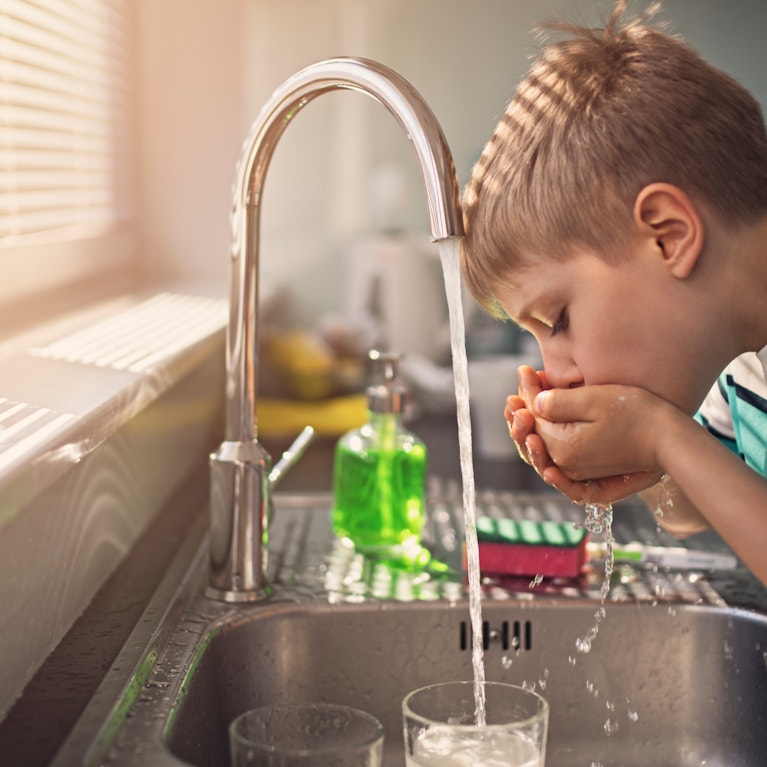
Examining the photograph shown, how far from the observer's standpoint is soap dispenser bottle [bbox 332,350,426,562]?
119 centimetres

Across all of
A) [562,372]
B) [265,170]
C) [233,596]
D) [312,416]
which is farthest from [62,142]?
[562,372]

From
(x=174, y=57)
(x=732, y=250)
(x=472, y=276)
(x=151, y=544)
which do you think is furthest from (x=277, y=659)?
(x=174, y=57)

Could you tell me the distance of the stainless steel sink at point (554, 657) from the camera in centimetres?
99

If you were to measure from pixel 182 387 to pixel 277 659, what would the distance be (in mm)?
544

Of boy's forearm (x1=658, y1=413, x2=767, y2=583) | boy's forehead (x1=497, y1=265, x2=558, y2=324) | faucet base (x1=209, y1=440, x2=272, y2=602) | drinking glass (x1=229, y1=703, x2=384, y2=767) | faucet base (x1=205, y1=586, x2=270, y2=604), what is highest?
boy's forehead (x1=497, y1=265, x2=558, y2=324)

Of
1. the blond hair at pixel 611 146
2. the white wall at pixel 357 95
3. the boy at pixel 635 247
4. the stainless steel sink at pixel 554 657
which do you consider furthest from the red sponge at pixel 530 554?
the white wall at pixel 357 95

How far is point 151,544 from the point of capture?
3.84ft

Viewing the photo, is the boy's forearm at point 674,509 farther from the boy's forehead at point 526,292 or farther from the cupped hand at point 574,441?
the boy's forehead at point 526,292

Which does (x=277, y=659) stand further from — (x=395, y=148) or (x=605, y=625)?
(x=395, y=148)

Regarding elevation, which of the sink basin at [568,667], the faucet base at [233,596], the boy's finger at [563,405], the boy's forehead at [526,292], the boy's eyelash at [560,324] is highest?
the boy's forehead at [526,292]

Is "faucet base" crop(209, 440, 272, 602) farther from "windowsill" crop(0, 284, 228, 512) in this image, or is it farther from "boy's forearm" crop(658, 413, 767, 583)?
"boy's forearm" crop(658, 413, 767, 583)

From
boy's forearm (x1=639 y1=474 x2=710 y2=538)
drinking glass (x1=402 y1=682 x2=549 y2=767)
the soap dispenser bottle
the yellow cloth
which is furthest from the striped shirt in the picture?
the yellow cloth

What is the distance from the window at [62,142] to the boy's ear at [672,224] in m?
0.76

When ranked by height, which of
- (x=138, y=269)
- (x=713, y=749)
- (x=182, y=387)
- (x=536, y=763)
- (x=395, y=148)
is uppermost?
(x=395, y=148)
